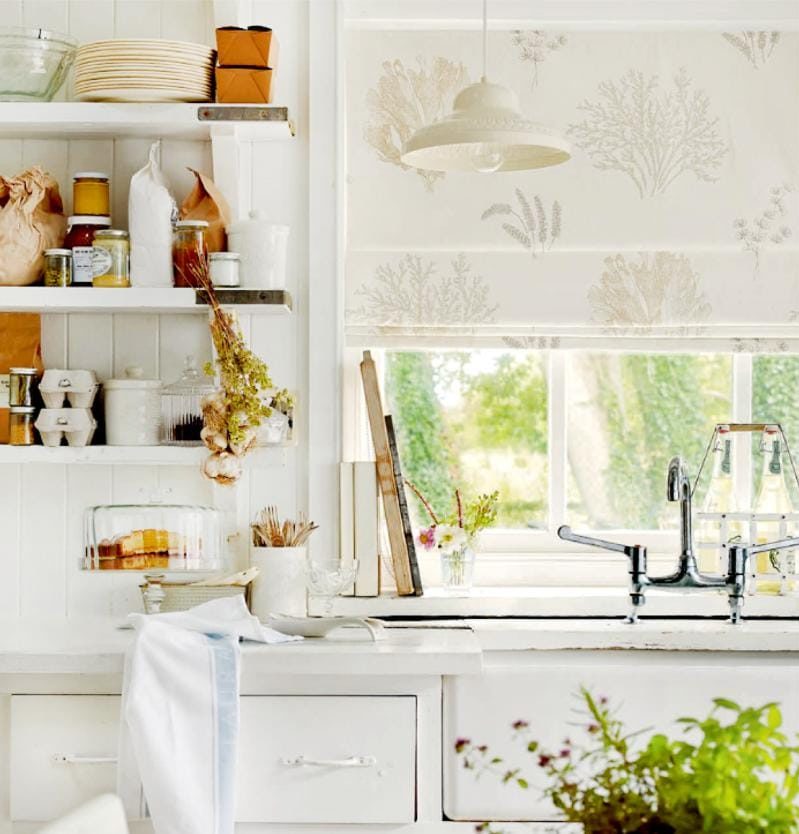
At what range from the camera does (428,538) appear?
3.07 metres

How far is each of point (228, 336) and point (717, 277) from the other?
3.68ft

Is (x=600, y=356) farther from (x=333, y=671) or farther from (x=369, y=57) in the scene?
(x=333, y=671)

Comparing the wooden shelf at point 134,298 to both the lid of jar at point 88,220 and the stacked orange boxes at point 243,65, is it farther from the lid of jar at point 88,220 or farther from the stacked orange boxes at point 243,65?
the stacked orange boxes at point 243,65

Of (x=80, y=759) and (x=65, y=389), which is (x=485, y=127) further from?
Answer: (x=80, y=759)

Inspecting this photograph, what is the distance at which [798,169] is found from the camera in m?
3.07

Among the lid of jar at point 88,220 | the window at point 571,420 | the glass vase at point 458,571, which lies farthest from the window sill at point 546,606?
the lid of jar at point 88,220

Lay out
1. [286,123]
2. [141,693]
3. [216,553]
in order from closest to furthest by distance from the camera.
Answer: [141,693]
[286,123]
[216,553]

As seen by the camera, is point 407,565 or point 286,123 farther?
point 407,565

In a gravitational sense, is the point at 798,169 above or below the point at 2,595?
above

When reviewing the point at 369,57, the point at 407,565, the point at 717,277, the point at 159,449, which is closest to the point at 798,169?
the point at 717,277

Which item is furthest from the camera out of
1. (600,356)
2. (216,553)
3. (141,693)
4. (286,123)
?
(600,356)

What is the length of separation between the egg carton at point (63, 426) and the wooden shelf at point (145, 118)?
24.1 inches

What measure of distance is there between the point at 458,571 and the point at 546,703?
504mm

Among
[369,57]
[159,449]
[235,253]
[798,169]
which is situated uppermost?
[369,57]
